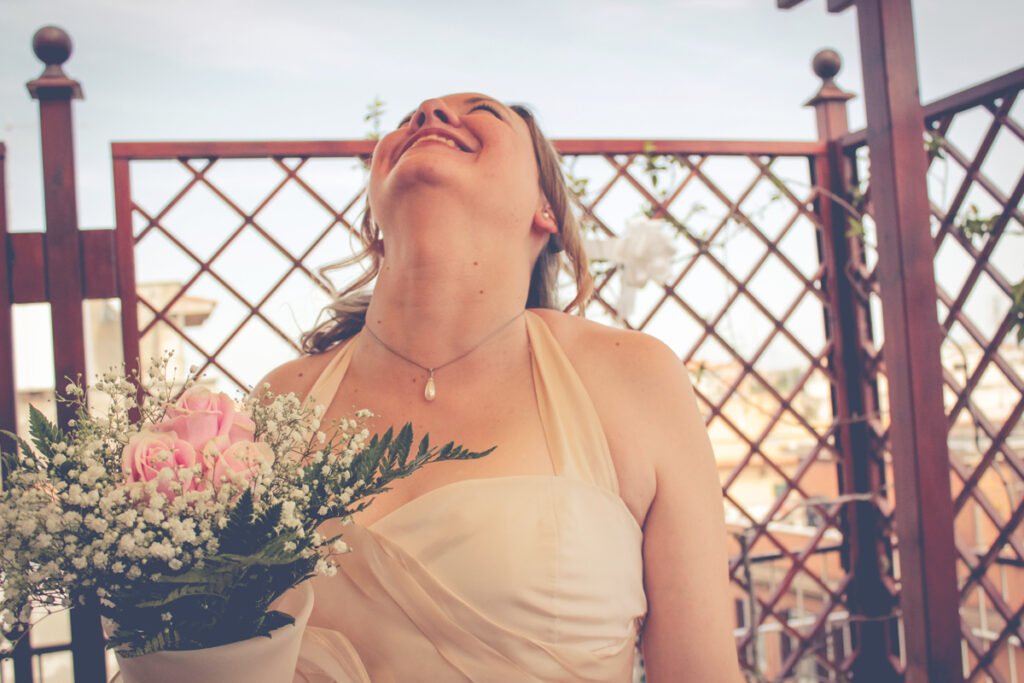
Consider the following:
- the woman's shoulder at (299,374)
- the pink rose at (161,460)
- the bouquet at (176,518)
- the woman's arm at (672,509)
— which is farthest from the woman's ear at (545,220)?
the pink rose at (161,460)

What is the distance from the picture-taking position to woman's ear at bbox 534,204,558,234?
138cm

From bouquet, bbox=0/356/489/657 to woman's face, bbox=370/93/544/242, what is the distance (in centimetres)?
51

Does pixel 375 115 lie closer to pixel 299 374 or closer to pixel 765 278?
pixel 299 374

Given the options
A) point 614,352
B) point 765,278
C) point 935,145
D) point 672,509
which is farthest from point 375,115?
point 935,145

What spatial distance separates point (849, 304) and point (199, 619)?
2161 millimetres

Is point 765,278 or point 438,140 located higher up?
point 438,140

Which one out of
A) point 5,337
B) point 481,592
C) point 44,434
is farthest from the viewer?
point 5,337

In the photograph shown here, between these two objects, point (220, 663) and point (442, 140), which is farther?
point (442, 140)

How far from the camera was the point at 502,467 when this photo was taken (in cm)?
114

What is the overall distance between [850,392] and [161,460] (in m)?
2.15

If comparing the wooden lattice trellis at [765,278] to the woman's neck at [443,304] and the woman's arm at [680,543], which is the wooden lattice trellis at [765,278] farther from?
the woman's arm at [680,543]

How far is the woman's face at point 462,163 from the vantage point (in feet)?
3.85

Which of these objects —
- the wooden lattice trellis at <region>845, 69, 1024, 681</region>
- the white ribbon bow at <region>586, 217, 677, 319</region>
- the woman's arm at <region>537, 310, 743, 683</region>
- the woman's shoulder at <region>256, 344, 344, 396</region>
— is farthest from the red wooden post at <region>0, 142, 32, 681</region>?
the wooden lattice trellis at <region>845, 69, 1024, 681</region>

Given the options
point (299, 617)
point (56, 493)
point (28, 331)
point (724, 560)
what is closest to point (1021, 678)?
point (724, 560)
